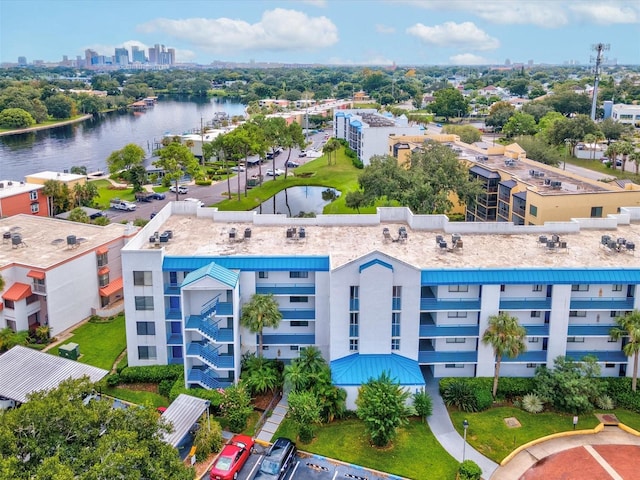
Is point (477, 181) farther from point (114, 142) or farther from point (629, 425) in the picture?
point (114, 142)

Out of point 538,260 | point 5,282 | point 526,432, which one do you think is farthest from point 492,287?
point 5,282

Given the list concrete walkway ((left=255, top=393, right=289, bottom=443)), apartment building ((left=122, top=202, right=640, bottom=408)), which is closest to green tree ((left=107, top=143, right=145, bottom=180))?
apartment building ((left=122, top=202, right=640, bottom=408))

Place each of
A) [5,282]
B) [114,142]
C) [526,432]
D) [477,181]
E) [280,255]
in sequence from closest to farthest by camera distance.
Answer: [526,432] → [280,255] → [5,282] → [477,181] → [114,142]

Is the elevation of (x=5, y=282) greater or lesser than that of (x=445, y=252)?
lesser

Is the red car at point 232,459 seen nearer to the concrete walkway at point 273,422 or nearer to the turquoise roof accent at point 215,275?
the concrete walkway at point 273,422

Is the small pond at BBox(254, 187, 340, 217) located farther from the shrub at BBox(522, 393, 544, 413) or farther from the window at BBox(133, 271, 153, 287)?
the shrub at BBox(522, 393, 544, 413)

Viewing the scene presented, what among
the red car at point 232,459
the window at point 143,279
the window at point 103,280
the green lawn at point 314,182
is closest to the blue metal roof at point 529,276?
the red car at point 232,459
